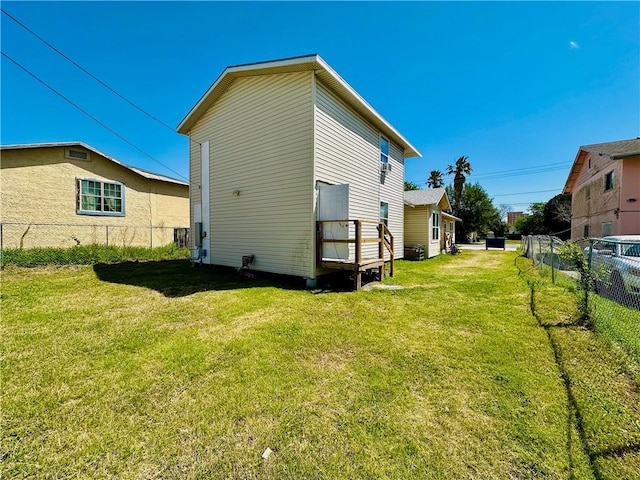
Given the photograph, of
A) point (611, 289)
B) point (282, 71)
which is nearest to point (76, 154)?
point (282, 71)

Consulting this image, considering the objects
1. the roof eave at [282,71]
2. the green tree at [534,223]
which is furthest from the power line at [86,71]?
the green tree at [534,223]

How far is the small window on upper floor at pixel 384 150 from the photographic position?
35.8 ft

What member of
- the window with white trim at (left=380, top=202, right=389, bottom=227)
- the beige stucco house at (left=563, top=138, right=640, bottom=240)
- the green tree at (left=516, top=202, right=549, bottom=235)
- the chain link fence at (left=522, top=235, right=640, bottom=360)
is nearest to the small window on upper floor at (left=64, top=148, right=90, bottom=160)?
the window with white trim at (left=380, top=202, right=389, bottom=227)

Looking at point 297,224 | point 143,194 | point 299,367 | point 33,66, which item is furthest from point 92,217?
point 299,367

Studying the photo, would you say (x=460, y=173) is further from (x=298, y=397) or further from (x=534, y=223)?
(x=298, y=397)

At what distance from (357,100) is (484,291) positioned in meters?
6.60

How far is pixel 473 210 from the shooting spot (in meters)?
35.2

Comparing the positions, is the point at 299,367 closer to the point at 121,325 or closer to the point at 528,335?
the point at 121,325

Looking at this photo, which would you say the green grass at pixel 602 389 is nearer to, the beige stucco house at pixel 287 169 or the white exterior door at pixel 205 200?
the beige stucco house at pixel 287 169

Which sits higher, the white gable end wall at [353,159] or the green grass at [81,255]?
the white gable end wall at [353,159]

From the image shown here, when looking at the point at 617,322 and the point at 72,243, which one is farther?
the point at 72,243

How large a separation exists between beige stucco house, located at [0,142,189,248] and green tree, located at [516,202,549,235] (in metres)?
46.2

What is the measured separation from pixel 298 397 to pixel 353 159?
7.75 meters

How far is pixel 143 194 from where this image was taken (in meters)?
14.5
